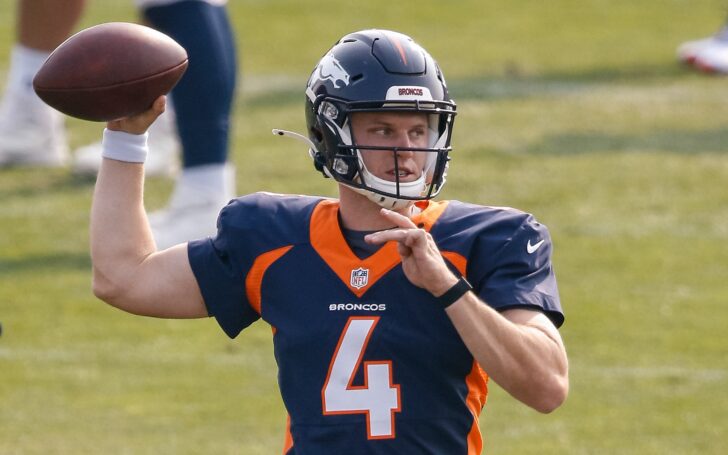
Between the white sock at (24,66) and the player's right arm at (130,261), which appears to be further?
the white sock at (24,66)

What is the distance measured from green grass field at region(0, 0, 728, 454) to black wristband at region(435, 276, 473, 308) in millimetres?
2350

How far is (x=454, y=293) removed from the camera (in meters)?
3.40

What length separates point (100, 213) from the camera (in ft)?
12.9

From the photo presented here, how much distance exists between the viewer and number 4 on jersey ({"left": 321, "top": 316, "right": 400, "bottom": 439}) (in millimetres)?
3656

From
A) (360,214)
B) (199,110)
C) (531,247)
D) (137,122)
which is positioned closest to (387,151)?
(360,214)

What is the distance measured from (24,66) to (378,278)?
523 centimetres

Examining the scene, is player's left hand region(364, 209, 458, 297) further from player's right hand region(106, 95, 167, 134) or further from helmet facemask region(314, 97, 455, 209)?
player's right hand region(106, 95, 167, 134)

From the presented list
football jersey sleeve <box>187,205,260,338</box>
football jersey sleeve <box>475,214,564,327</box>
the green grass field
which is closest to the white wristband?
football jersey sleeve <box>187,205,260,338</box>

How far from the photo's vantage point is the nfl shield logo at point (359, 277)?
12.2 feet

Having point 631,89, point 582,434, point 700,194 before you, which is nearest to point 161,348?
point 582,434

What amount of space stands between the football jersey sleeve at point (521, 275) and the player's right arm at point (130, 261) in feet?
2.29

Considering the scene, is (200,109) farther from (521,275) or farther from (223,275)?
(521,275)

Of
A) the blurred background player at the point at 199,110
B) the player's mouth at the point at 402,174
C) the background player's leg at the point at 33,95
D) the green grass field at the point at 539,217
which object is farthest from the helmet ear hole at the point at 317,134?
the background player's leg at the point at 33,95

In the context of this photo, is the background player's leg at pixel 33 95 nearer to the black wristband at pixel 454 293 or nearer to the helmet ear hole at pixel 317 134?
the helmet ear hole at pixel 317 134
